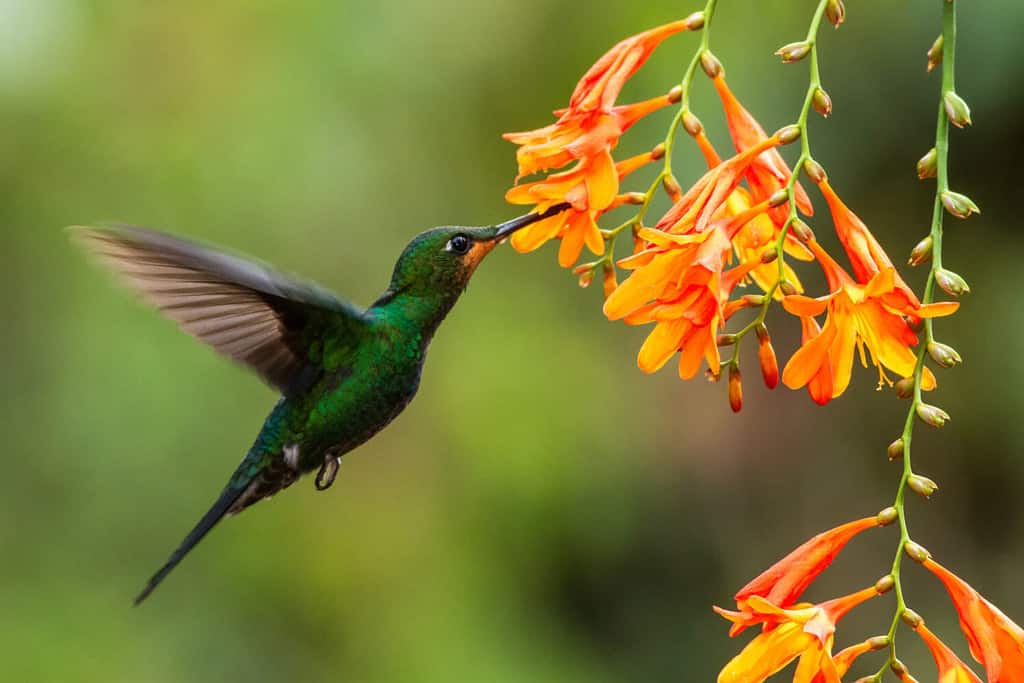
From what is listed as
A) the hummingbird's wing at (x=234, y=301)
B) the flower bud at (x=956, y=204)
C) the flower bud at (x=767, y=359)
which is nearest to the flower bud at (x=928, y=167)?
the flower bud at (x=956, y=204)

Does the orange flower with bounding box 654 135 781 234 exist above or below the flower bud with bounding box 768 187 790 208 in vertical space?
above

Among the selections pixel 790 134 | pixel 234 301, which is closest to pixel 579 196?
pixel 790 134

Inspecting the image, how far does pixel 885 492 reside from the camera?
4242 millimetres

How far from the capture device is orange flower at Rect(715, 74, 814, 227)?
5.19ft

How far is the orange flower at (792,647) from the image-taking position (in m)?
1.44

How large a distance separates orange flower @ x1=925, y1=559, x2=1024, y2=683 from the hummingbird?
2.43ft

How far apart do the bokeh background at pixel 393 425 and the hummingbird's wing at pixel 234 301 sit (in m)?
1.90

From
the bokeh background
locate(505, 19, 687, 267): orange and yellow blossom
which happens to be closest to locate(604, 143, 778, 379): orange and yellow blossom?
locate(505, 19, 687, 267): orange and yellow blossom

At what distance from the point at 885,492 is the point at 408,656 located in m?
1.70

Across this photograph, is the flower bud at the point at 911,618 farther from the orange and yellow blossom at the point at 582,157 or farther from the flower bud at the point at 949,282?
the orange and yellow blossom at the point at 582,157

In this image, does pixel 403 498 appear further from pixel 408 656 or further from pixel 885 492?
pixel 885 492

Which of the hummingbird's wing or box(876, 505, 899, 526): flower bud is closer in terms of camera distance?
box(876, 505, 899, 526): flower bud

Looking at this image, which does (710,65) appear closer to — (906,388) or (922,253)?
(922,253)

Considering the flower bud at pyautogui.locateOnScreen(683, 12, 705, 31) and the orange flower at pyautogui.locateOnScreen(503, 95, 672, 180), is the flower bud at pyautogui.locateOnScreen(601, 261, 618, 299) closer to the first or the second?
the orange flower at pyautogui.locateOnScreen(503, 95, 672, 180)
